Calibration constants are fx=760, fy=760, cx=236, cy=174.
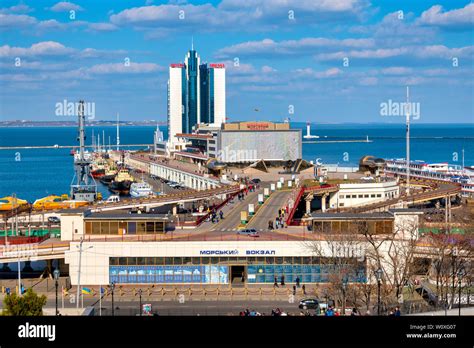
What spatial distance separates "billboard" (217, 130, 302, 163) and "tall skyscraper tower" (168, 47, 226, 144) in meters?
58.1

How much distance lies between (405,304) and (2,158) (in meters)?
116

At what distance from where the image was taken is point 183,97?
130 metres

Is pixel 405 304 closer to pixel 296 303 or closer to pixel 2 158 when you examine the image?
pixel 296 303

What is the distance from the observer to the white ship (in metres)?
54.8

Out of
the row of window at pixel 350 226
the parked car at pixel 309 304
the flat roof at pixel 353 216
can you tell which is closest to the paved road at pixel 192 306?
the parked car at pixel 309 304

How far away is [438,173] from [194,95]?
74223 mm

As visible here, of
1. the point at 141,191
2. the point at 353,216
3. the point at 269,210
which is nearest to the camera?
the point at 353,216

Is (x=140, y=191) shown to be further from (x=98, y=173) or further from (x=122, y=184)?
(x=98, y=173)

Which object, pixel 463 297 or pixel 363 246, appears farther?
pixel 363 246

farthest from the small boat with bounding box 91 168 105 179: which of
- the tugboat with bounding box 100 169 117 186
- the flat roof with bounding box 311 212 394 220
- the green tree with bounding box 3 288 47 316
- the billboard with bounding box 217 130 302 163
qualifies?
the green tree with bounding box 3 288 47 316

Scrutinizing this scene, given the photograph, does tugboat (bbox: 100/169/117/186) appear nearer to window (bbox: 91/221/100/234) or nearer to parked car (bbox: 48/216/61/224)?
parked car (bbox: 48/216/61/224)

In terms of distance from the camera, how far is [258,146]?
68750 mm

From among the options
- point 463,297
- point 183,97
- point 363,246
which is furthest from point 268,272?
point 183,97

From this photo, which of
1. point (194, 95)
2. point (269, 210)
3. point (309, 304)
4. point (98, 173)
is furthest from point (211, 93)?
point (309, 304)
